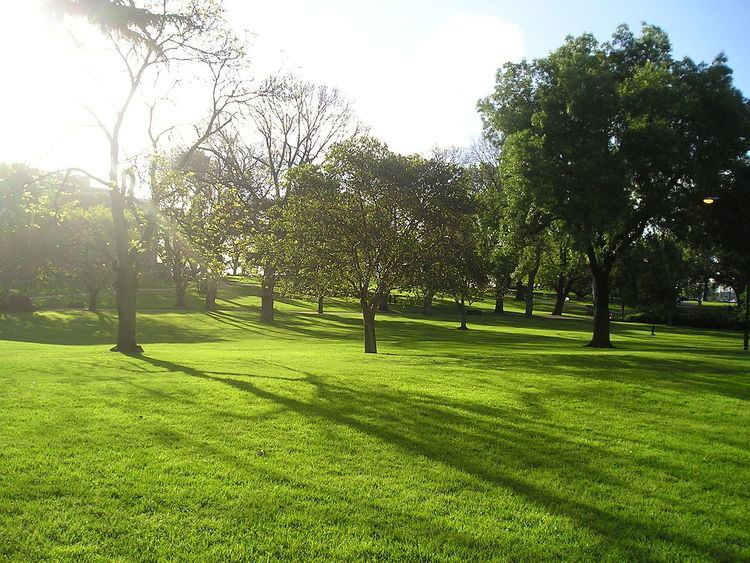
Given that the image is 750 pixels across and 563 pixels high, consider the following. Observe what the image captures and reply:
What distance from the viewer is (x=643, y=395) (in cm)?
1182

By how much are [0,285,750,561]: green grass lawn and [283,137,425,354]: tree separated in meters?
9.03

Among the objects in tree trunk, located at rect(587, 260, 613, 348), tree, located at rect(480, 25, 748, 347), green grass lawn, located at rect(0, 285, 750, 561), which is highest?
tree, located at rect(480, 25, 748, 347)

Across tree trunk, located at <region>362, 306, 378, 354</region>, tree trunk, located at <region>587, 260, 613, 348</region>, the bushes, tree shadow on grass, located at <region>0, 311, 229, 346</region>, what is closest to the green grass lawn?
tree trunk, located at <region>362, 306, 378, 354</region>

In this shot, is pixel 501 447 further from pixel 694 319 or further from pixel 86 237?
pixel 694 319

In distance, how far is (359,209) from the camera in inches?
851

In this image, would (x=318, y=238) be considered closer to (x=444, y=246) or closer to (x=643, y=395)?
→ (x=444, y=246)

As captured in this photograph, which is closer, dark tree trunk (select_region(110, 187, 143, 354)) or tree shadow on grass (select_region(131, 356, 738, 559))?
tree shadow on grass (select_region(131, 356, 738, 559))

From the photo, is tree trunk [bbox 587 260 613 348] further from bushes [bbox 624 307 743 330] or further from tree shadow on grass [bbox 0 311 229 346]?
bushes [bbox 624 307 743 330]

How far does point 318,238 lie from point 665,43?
62.0 ft

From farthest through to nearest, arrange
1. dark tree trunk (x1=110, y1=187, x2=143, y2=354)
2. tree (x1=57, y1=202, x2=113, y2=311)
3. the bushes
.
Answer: the bushes → tree (x1=57, y1=202, x2=113, y2=311) → dark tree trunk (x1=110, y1=187, x2=143, y2=354)

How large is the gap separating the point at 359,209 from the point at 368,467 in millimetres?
15783

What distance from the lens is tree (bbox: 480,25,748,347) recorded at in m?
22.1

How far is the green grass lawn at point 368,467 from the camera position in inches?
190

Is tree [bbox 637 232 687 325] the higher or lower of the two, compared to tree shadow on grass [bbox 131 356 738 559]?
higher
